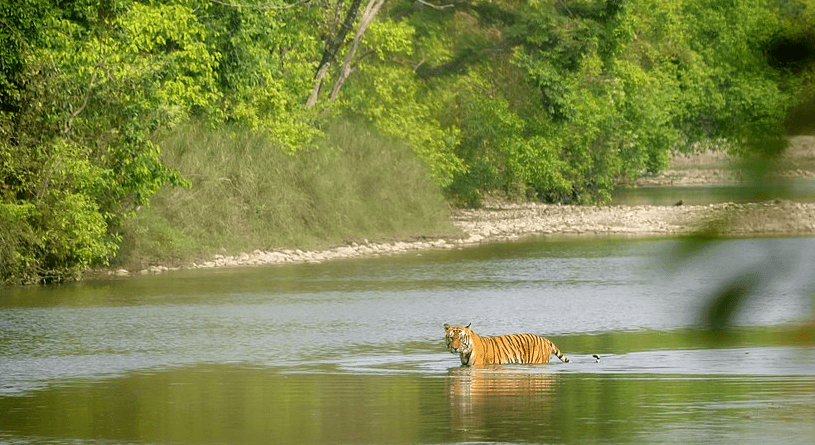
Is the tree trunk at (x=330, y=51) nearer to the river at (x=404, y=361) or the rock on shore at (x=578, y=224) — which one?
the rock on shore at (x=578, y=224)

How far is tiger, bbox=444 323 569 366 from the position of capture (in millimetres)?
13164

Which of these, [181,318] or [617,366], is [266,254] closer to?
[181,318]

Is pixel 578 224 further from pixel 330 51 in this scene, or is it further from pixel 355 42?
pixel 330 51

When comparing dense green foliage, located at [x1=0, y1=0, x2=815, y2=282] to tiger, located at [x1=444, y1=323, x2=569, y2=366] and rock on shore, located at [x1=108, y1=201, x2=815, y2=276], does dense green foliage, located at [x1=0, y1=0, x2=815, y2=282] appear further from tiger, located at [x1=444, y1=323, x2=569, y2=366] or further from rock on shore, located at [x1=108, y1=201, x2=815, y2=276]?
tiger, located at [x1=444, y1=323, x2=569, y2=366]

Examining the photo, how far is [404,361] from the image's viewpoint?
1435 centimetres

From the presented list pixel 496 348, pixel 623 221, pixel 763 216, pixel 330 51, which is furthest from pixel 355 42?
pixel 763 216

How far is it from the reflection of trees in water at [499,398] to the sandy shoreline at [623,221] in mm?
1586

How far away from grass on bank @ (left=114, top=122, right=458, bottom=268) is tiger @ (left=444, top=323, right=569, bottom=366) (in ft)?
43.9

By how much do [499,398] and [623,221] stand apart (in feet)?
106

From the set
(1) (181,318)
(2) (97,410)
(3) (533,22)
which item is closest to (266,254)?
(1) (181,318)

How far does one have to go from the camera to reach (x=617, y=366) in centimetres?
1305

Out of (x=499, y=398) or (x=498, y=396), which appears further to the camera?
(x=498, y=396)

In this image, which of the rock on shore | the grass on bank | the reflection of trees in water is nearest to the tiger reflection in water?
the reflection of trees in water

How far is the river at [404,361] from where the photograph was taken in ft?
5.97
